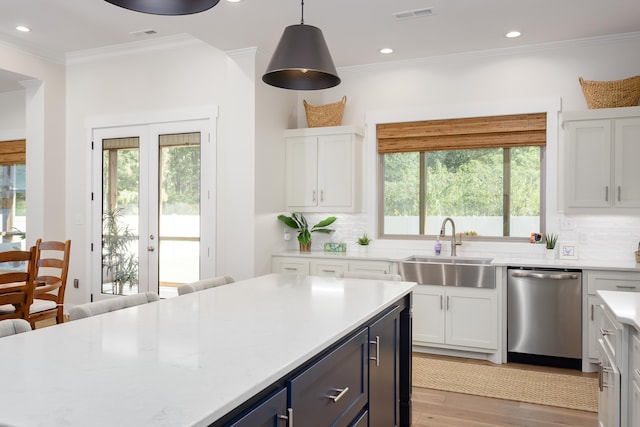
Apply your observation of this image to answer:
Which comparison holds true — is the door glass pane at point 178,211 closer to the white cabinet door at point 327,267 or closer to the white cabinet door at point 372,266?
the white cabinet door at point 327,267

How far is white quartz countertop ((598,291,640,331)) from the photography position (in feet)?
6.46

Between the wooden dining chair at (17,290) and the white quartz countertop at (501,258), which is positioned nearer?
the wooden dining chair at (17,290)

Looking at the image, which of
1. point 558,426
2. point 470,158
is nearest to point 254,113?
point 470,158

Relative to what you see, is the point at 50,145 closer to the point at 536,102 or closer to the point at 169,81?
the point at 169,81

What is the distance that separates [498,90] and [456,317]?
7.51ft

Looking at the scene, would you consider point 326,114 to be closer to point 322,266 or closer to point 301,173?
point 301,173

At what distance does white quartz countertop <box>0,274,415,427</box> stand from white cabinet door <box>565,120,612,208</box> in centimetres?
277

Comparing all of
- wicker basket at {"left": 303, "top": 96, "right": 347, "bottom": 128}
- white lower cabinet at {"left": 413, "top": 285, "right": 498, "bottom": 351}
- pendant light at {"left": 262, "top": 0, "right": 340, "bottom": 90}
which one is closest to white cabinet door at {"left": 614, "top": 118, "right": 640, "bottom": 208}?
white lower cabinet at {"left": 413, "top": 285, "right": 498, "bottom": 351}

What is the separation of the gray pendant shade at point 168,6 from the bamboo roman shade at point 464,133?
3736 millimetres

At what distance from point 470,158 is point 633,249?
1715 millimetres

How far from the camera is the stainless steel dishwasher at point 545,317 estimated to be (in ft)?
13.6

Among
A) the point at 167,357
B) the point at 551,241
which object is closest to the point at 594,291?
the point at 551,241

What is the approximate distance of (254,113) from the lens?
4.86m

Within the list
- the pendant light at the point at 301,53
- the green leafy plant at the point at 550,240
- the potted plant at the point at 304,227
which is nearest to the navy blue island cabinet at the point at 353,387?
the pendant light at the point at 301,53
